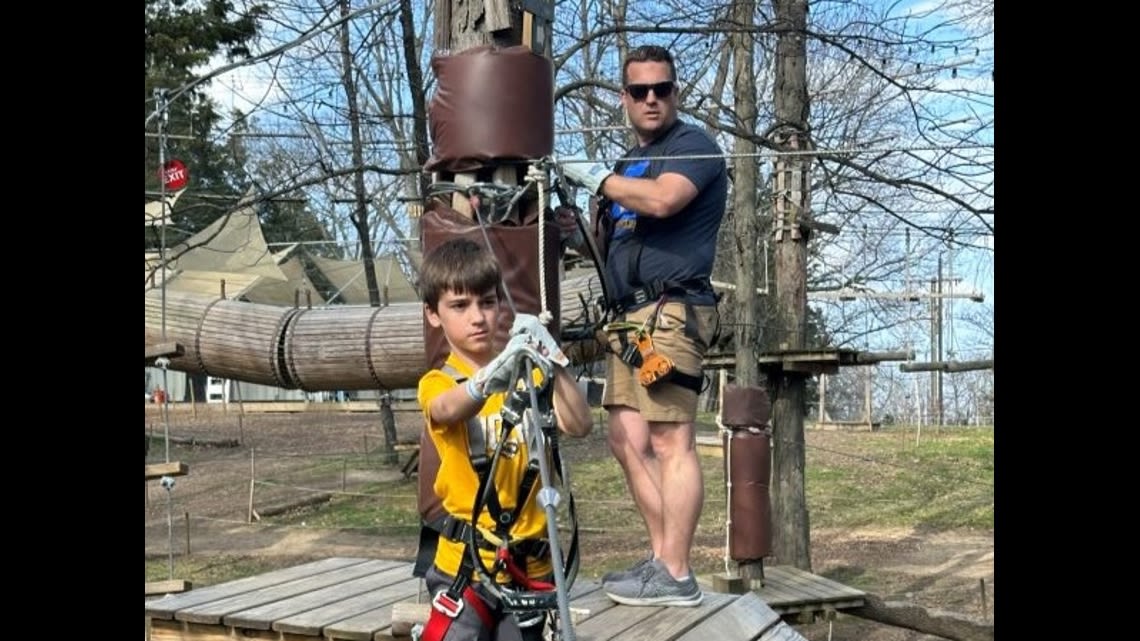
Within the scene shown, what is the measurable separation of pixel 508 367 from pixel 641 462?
1596 millimetres

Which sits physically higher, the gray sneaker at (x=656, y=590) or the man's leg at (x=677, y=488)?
the man's leg at (x=677, y=488)

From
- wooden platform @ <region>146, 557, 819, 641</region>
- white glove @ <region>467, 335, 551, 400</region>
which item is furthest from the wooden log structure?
white glove @ <region>467, 335, 551, 400</region>

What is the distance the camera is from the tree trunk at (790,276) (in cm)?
874

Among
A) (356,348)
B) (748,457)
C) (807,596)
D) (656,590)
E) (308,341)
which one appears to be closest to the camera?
(656,590)

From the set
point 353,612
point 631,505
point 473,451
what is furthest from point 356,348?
point 473,451

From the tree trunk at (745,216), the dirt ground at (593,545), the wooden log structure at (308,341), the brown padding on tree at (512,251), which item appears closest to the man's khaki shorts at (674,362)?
the brown padding on tree at (512,251)

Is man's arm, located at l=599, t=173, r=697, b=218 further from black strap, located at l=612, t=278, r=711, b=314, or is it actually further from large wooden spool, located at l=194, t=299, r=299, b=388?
large wooden spool, located at l=194, t=299, r=299, b=388

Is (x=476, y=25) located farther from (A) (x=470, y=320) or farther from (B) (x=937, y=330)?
(B) (x=937, y=330)

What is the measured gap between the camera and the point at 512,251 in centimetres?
401

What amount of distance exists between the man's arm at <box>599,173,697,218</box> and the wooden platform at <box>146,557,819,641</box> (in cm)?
136

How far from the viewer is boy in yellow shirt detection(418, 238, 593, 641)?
3.00 metres

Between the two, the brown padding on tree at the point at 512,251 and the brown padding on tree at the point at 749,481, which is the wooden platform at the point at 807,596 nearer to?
the brown padding on tree at the point at 749,481

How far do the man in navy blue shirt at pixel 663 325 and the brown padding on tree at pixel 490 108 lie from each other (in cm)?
35
